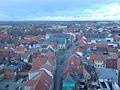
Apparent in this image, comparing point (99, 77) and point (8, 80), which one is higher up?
point (99, 77)

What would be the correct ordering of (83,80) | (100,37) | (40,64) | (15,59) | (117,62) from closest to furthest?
(83,80), (40,64), (117,62), (15,59), (100,37)

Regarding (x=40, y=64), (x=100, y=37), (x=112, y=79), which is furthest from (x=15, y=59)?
(x=100, y=37)

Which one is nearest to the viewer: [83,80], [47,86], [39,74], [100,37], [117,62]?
[47,86]

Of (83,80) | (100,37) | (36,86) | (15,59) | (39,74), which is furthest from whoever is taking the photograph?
(100,37)

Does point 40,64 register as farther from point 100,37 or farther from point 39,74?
point 100,37

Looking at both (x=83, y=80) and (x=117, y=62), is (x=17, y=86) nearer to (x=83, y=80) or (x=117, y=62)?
(x=83, y=80)

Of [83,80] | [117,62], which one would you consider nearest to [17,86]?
[83,80]

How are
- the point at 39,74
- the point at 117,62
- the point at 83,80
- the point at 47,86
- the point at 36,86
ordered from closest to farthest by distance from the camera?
the point at 36,86 → the point at 47,86 → the point at 39,74 → the point at 83,80 → the point at 117,62

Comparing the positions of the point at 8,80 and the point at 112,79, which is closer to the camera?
the point at 112,79

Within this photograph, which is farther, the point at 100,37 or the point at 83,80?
the point at 100,37
